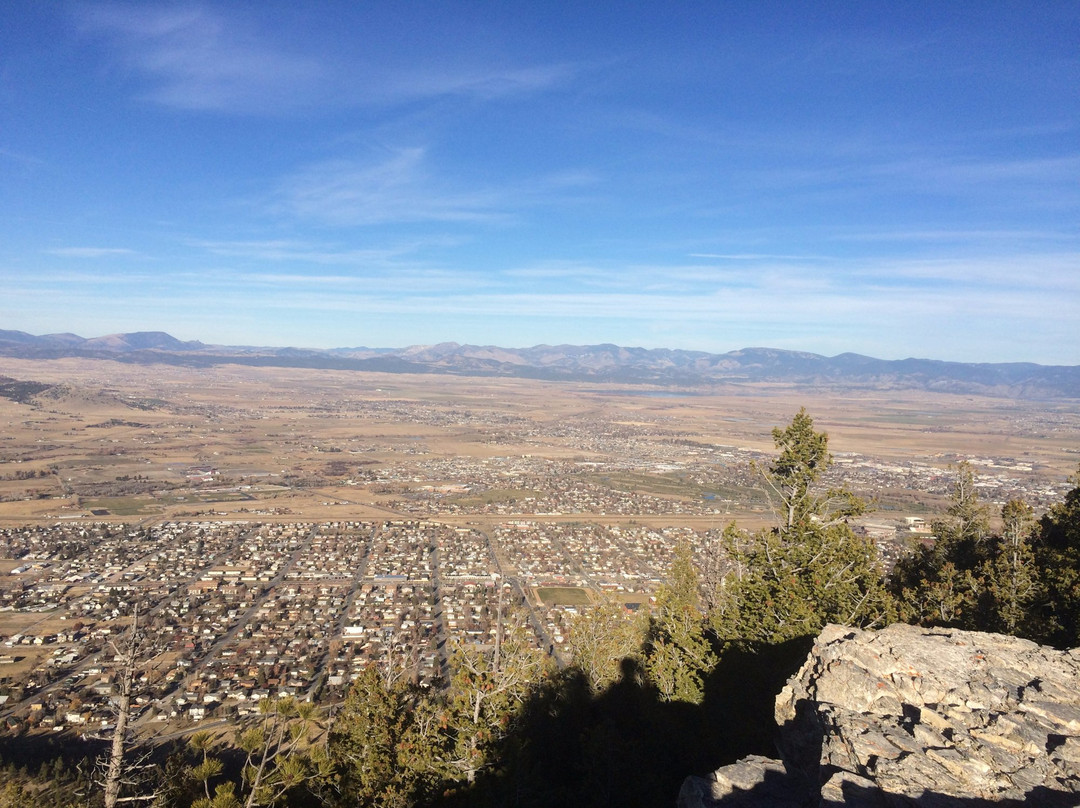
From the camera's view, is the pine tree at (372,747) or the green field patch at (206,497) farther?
the green field patch at (206,497)

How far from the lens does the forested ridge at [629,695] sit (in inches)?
374

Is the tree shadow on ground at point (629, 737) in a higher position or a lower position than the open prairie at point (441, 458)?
higher

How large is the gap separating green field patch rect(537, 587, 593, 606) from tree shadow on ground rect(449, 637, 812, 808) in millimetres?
19760

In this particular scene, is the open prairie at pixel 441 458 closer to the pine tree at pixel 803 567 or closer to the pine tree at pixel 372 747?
the pine tree at pixel 803 567

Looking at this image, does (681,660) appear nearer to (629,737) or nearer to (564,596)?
(629,737)

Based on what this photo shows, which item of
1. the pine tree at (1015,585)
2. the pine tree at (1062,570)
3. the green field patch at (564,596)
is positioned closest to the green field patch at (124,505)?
the green field patch at (564,596)

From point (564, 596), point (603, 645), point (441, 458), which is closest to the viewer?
point (603, 645)

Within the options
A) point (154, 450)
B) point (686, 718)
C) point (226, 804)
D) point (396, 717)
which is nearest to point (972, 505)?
point (686, 718)

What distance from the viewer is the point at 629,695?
13711mm

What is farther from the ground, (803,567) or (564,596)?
(803,567)

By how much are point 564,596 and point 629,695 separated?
69.2 ft

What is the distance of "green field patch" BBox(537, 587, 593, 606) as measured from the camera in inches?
1310

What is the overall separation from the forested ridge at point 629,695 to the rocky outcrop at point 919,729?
3.58m

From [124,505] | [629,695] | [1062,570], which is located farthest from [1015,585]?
[124,505]
